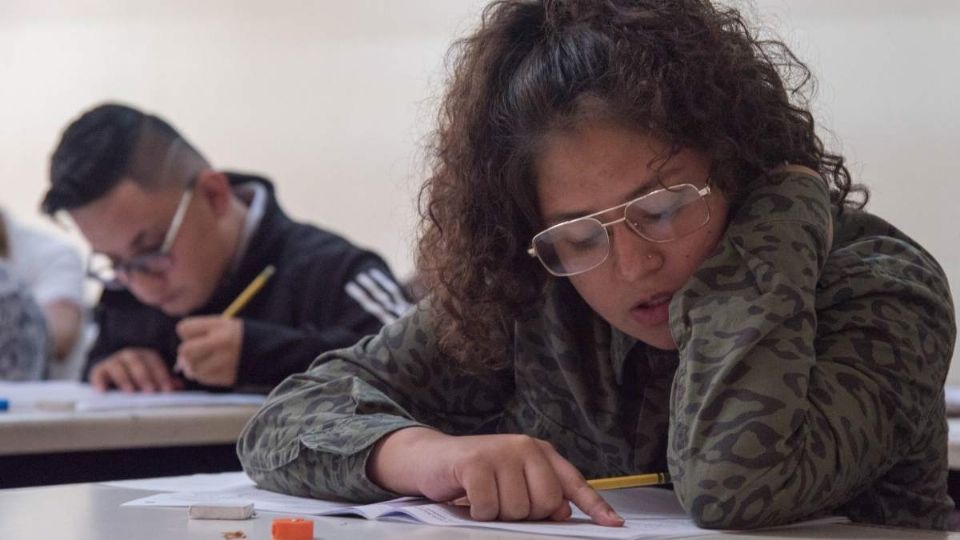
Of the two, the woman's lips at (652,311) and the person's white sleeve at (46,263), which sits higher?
the woman's lips at (652,311)

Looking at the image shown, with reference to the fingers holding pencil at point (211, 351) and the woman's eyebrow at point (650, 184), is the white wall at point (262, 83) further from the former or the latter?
the woman's eyebrow at point (650, 184)

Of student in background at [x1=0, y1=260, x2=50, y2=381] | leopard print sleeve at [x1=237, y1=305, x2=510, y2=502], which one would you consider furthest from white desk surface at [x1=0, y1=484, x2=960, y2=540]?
student in background at [x1=0, y1=260, x2=50, y2=381]

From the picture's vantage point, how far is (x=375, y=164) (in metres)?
3.69

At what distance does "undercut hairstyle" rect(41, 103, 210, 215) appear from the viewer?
259cm

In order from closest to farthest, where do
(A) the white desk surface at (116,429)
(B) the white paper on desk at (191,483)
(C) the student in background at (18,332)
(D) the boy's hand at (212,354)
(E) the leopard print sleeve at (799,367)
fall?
(E) the leopard print sleeve at (799,367) → (B) the white paper on desk at (191,483) → (A) the white desk surface at (116,429) → (D) the boy's hand at (212,354) → (C) the student in background at (18,332)

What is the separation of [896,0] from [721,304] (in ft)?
5.03

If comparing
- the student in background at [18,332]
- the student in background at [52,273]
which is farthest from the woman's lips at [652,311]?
the student in background at [52,273]

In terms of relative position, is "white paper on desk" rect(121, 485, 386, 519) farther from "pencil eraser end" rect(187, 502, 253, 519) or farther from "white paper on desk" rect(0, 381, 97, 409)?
"white paper on desk" rect(0, 381, 97, 409)

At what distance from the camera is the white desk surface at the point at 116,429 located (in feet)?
5.87

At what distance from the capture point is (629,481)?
1.18 m

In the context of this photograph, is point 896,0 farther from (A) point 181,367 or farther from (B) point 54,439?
(B) point 54,439

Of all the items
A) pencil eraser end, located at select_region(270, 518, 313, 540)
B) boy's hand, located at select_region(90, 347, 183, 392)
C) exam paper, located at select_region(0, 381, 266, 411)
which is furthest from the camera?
boy's hand, located at select_region(90, 347, 183, 392)

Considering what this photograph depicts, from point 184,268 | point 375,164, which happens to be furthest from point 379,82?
point 184,268

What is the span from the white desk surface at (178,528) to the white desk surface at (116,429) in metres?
0.66
